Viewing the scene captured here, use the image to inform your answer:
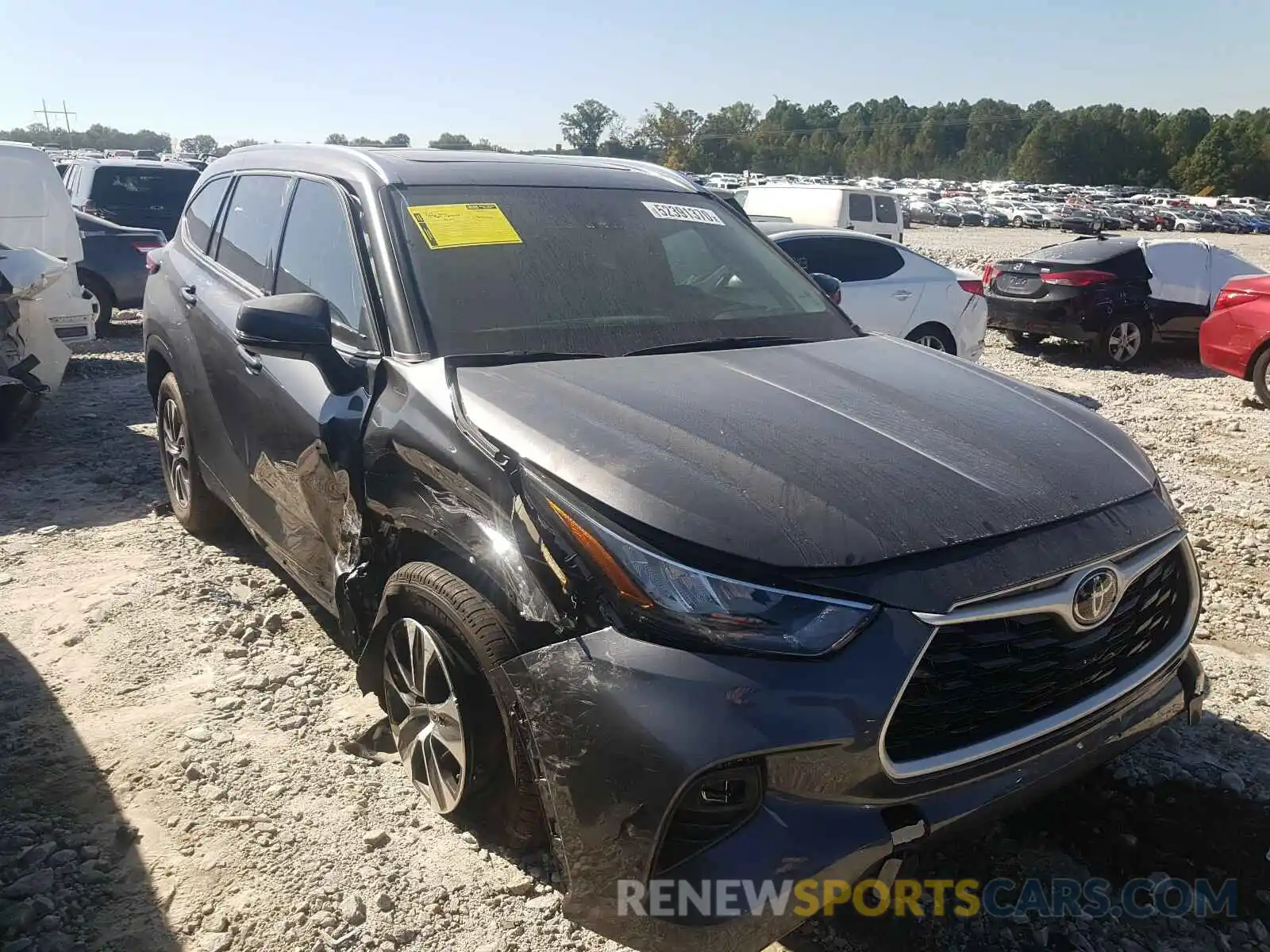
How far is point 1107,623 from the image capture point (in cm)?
223

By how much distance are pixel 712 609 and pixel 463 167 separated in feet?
7.01

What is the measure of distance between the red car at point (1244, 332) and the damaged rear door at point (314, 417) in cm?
839

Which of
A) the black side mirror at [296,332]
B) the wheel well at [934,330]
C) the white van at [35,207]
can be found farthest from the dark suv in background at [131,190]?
the black side mirror at [296,332]

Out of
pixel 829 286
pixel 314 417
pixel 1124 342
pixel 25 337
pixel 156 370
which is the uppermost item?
pixel 829 286

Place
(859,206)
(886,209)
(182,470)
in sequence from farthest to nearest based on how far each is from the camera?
1. (886,209)
2. (859,206)
3. (182,470)

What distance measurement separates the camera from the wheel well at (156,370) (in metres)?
4.74

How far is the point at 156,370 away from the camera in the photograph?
193 inches

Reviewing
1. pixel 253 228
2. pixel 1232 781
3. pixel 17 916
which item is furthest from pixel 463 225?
pixel 1232 781

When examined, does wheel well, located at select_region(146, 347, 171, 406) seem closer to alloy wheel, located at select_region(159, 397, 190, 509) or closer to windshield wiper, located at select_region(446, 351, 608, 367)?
alloy wheel, located at select_region(159, 397, 190, 509)

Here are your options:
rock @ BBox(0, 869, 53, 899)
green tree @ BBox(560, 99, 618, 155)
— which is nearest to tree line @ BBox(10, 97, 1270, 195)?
green tree @ BBox(560, 99, 618, 155)

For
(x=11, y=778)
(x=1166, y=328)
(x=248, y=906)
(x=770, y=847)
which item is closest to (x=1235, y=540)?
(x=770, y=847)

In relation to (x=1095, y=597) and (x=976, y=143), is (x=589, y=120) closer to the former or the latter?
(x=976, y=143)

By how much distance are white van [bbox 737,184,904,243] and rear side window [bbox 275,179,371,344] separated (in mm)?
13080

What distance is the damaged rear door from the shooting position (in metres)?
2.90
